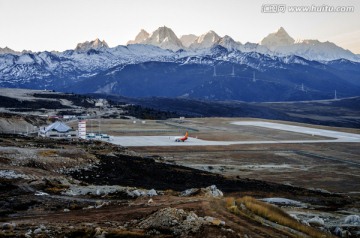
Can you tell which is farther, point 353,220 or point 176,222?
point 353,220

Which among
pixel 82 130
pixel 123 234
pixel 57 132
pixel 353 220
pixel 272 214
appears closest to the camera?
pixel 123 234

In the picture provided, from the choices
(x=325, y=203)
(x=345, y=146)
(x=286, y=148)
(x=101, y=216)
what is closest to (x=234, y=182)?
(x=325, y=203)

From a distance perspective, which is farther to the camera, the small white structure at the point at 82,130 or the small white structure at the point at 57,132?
the small white structure at the point at 57,132

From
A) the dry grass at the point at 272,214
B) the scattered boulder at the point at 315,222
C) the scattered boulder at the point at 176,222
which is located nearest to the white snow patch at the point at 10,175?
the scattered boulder at the point at 176,222

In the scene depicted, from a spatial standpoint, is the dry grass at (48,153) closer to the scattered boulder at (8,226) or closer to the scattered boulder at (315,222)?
the scattered boulder at (8,226)

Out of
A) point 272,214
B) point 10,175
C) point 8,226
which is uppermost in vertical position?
point 8,226

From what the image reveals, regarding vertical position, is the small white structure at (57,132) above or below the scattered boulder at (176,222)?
below

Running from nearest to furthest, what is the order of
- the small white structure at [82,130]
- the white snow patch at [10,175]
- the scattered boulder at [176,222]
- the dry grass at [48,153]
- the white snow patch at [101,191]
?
1. the scattered boulder at [176,222]
2. the white snow patch at [101,191]
3. the white snow patch at [10,175]
4. the dry grass at [48,153]
5. the small white structure at [82,130]

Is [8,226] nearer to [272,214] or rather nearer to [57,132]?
[272,214]

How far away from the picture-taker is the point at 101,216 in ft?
72.6

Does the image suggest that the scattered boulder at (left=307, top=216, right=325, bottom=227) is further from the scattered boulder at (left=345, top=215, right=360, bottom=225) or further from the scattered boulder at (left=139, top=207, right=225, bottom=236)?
the scattered boulder at (left=139, top=207, right=225, bottom=236)

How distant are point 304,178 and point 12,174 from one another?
4054cm

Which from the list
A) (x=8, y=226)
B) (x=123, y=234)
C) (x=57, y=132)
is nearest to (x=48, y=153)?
(x=8, y=226)

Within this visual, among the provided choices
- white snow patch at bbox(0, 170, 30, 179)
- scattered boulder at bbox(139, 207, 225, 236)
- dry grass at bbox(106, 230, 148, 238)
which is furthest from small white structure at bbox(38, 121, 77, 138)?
dry grass at bbox(106, 230, 148, 238)
